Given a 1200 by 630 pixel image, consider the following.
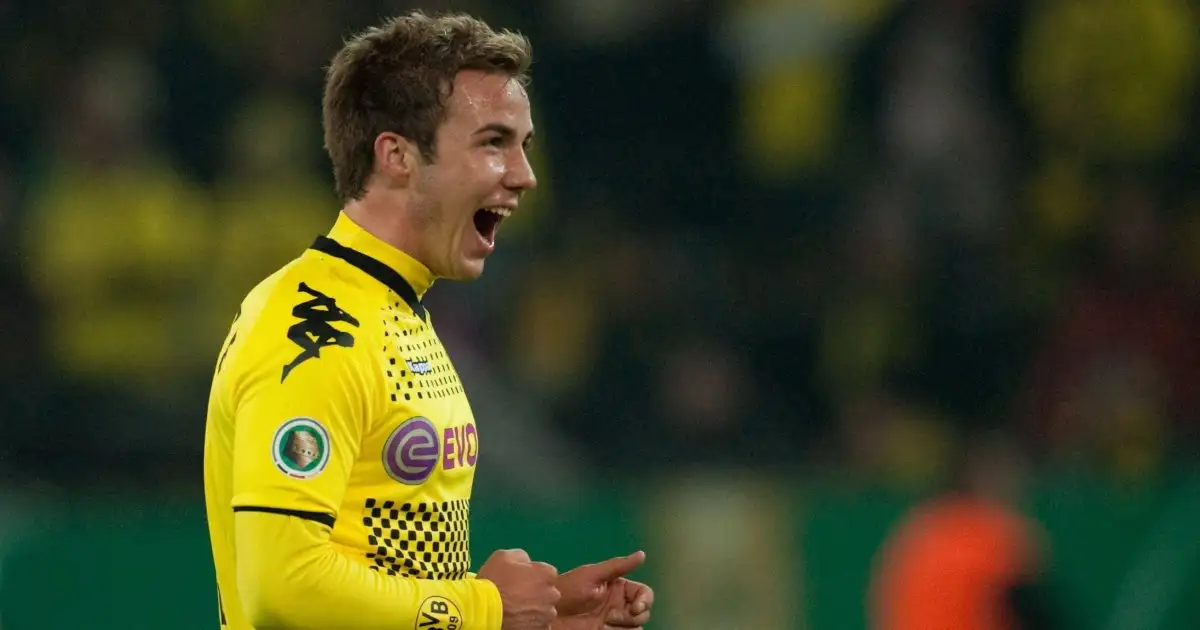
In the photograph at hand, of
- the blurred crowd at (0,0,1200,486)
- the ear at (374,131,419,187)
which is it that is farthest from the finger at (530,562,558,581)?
the blurred crowd at (0,0,1200,486)

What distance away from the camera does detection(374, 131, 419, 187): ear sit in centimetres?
299

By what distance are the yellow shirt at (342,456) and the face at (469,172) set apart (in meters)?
0.07

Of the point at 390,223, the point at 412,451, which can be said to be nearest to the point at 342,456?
the point at 412,451

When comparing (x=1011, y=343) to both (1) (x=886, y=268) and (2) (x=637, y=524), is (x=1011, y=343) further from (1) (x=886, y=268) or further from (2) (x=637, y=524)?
(2) (x=637, y=524)

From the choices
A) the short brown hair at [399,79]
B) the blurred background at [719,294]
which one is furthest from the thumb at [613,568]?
the blurred background at [719,294]

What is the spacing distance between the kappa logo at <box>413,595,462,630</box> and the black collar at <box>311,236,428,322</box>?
545 mm

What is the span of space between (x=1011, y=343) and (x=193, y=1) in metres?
4.07

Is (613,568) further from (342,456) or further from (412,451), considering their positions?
(342,456)

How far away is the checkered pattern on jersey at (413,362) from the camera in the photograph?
2.83 m

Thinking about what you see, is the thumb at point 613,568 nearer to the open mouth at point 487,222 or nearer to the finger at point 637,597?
the finger at point 637,597

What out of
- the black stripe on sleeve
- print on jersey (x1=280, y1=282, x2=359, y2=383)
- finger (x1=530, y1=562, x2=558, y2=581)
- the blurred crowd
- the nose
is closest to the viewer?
the black stripe on sleeve

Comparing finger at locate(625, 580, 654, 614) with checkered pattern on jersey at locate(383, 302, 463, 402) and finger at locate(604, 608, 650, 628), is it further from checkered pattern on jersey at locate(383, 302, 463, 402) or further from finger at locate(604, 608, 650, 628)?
checkered pattern on jersey at locate(383, 302, 463, 402)

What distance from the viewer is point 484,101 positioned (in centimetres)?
302

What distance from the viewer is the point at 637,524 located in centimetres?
644
